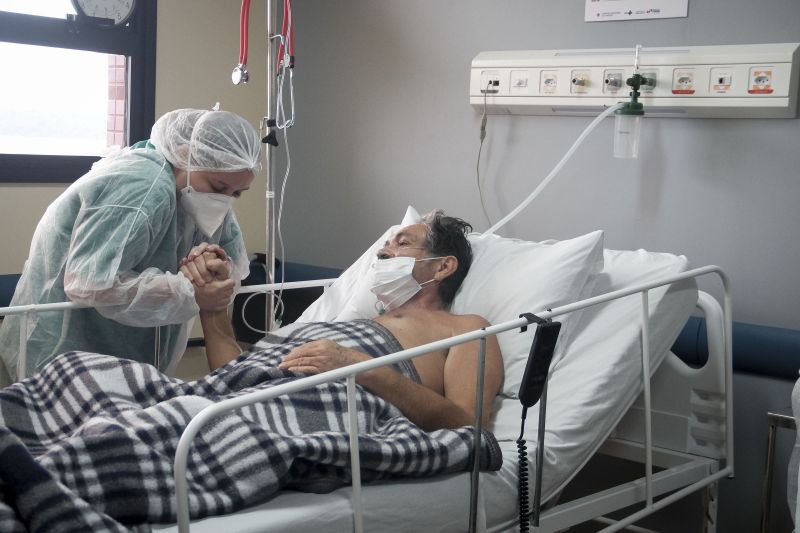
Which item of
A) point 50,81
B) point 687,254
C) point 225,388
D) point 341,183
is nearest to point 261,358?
point 225,388

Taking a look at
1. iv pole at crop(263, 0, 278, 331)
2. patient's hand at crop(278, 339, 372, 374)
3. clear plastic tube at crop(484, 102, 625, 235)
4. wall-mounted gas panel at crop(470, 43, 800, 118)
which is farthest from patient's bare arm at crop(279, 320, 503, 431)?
wall-mounted gas panel at crop(470, 43, 800, 118)

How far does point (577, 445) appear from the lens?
197 centimetres

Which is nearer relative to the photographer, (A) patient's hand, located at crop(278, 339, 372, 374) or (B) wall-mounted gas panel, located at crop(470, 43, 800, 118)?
(A) patient's hand, located at crop(278, 339, 372, 374)

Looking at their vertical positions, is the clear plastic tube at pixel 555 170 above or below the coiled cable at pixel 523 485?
above

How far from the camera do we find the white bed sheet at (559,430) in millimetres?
1496

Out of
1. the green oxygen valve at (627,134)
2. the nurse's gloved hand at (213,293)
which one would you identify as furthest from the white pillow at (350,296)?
the green oxygen valve at (627,134)

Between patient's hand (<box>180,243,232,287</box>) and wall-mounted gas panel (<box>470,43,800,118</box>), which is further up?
wall-mounted gas panel (<box>470,43,800,118</box>)

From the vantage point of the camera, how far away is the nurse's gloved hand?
6.96ft

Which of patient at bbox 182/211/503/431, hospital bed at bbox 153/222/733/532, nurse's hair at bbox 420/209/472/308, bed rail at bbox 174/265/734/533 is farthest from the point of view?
nurse's hair at bbox 420/209/472/308

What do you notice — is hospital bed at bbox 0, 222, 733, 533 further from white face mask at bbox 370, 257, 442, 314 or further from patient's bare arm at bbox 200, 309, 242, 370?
patient's bare arm at bbox 200, 309, 242, 370

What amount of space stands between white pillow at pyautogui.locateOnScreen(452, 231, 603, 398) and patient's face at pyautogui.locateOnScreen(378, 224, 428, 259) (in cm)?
17

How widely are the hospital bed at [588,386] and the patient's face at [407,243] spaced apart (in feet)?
0.50

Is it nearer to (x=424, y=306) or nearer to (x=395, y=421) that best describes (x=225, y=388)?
(x=395, y=421)

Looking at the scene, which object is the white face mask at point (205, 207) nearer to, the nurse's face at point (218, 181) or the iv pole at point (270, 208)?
the nurse's face at point (218, 181)
